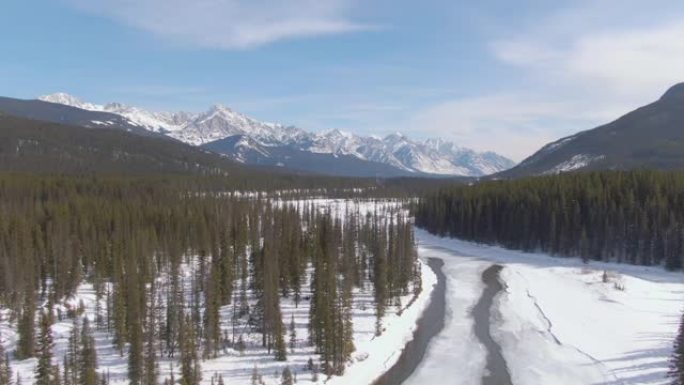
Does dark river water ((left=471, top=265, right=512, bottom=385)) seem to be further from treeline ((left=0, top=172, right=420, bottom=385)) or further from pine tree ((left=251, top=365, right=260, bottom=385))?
pine tree ((left=251, top=365, right=260, bottom=385))

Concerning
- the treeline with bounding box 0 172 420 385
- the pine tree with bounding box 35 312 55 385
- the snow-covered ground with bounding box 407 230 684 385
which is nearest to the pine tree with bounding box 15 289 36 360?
the treeline with bounding box 0 172 420 385

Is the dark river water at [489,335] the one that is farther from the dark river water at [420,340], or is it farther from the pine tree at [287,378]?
the pine tree at [287,378]

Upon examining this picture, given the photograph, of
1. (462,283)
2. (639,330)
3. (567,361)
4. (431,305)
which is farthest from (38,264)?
(639,330)

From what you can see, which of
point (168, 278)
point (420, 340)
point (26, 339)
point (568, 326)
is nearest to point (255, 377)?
point (420, 340)

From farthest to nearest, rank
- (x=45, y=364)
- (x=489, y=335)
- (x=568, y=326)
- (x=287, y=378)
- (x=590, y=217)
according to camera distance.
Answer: (x=590, y=217), (x=568, y=326), (x=489, y=335), (x=287, y=378), (x=45, y=364)

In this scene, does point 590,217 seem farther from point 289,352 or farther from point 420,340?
point 289,352

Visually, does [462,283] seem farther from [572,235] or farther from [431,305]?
[572,235]
